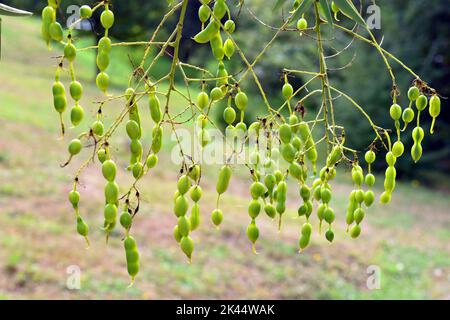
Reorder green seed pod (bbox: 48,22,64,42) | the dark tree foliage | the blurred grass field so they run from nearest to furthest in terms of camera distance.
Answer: green seed pod (bbox: 48,22,64,42), the blurred grass field, the dark tree foliage

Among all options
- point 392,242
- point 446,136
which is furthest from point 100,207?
point 446,136

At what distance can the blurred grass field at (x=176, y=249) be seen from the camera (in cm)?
358

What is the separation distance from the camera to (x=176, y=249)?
4262 mm

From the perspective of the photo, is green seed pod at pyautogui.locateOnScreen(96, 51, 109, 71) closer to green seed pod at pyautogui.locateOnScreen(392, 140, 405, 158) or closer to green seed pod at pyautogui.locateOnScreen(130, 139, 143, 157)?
green seed pod at pyautogui.locateOnScreen(130, 139, 143, 157)


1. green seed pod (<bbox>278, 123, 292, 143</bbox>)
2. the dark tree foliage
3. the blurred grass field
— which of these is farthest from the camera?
the dark tree foliage

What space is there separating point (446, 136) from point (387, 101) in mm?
1076

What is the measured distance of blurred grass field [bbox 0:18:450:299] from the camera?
11.7ft

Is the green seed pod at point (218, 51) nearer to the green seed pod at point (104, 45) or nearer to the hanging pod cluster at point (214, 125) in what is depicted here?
the hanging pod cluster at point (214, 125)

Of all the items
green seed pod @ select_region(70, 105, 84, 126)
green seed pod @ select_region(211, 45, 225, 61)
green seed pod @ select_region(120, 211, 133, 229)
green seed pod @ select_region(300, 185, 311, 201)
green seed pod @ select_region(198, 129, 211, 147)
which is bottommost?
green seed pod @ select_region(120, 211, 133, 229)

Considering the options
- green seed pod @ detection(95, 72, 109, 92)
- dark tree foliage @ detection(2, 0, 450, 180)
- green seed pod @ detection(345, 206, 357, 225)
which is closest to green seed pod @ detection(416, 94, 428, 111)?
green seed pod @ detection(345, 206, 357, 225)

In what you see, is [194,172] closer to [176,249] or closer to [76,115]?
[76,115]

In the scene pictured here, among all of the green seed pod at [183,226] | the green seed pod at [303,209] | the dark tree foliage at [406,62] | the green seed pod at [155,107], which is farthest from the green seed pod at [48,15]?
the dark tree foliage at [406,62]

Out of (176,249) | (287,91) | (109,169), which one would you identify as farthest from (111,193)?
(176,249)

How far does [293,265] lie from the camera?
430 centimetres
